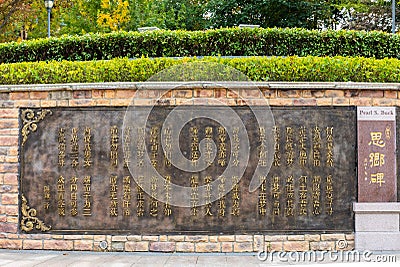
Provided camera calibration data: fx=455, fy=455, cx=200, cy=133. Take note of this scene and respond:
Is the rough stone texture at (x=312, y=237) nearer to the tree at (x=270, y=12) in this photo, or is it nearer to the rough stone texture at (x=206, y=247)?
the rough stone texture at (x=206, y=247)

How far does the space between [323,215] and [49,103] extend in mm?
3491

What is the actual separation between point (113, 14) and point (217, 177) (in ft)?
34.4

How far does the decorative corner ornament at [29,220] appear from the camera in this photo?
538cm

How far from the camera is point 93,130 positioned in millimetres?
5391

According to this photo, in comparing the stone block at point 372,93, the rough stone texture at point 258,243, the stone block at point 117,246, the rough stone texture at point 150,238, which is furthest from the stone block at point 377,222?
the stone block at point 117,246

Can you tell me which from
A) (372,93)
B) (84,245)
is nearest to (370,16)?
(372,93)

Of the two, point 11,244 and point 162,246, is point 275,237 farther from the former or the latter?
point 11,244

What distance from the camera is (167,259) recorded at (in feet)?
16.3

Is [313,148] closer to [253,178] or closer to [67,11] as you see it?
[253,178]

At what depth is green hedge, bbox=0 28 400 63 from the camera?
261 inches

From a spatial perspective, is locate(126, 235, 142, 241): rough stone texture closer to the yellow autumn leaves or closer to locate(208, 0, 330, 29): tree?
the yellow autumn leaves

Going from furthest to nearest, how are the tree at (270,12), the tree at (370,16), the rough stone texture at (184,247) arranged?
the tree at (370,16)
the tree at (270,12)
the rough stone texture at (184,247)

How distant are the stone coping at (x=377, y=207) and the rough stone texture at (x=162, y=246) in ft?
7.10

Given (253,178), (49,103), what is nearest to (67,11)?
(49,103)
